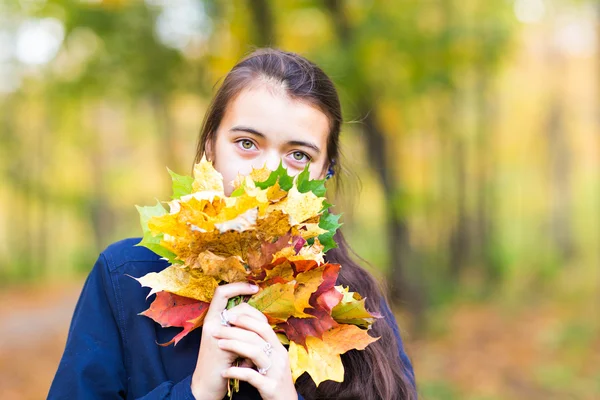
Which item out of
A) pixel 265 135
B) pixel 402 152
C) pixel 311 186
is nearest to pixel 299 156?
pixel 265 135

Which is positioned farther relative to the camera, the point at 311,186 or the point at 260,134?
the point at 260,134

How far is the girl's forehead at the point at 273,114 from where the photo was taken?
5.89 feet

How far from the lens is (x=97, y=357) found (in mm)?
1682

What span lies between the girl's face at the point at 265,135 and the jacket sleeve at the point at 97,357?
495 millimetres

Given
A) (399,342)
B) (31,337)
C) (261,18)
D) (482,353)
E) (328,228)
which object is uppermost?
(261,18)

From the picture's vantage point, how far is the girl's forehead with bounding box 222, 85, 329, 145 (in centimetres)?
179

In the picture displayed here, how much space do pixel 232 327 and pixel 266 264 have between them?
0.58 feet

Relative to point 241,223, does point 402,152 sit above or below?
below

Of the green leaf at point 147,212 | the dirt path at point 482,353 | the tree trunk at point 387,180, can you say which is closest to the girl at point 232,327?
the green leaf at point 147,212

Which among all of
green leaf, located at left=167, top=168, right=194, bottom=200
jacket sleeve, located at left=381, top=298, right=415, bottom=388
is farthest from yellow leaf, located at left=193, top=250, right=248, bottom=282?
jacket sleeve, located at left=381, top=298, right=415, bottom=388

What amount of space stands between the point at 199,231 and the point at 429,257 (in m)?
16.4

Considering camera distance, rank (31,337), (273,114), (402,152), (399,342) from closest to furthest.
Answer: (273,114)
(399,342)
(31,337)
(402,152)

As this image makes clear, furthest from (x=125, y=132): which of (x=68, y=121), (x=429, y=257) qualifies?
(x=429, y=257)

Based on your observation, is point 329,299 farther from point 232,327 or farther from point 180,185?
point 180,185
